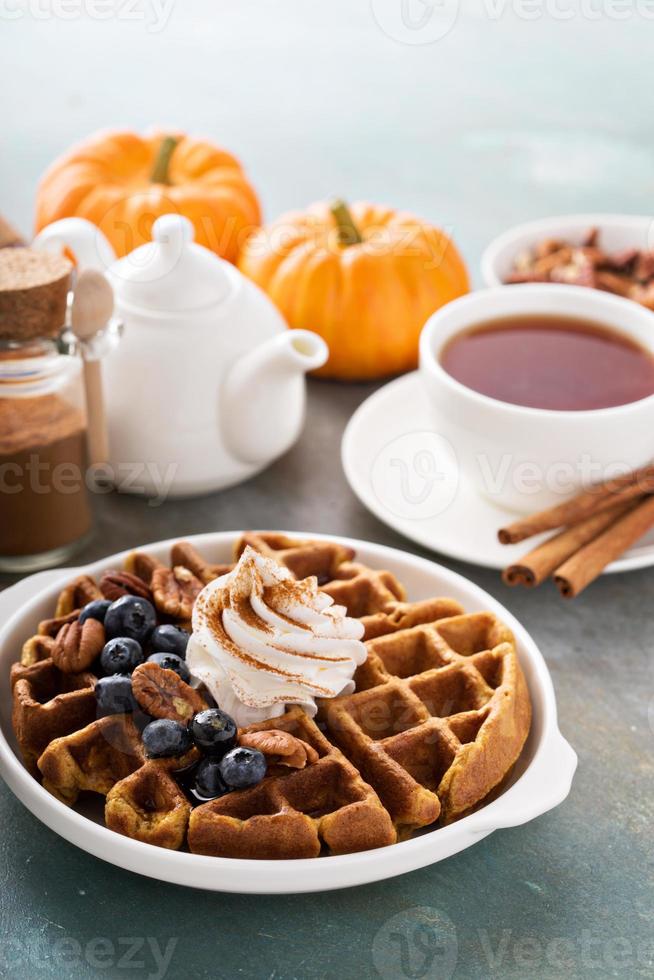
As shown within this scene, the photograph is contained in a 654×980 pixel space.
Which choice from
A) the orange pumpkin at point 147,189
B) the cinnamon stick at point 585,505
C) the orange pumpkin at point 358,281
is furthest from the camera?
the orange pumpkin at point 147,189

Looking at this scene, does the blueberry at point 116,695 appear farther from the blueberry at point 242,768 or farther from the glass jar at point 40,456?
the glass jar at point 40,456

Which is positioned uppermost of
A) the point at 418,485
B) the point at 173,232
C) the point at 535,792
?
the point at 173,232

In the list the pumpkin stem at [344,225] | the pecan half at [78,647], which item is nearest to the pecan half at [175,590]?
the pecan half at [78,647]

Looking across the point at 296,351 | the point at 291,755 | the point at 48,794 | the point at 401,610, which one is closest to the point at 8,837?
the point at 48,794

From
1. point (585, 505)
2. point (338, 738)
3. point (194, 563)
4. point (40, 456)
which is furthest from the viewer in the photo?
point (585, 505)

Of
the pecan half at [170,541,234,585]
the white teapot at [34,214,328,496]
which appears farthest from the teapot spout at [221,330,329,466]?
the pecan half at [170,541,234,585]

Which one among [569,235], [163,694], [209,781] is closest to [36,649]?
[163,694]

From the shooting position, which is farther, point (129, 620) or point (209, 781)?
point (129, 620)

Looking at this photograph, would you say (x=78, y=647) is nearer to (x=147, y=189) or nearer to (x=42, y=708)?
(x=42, y=708)
